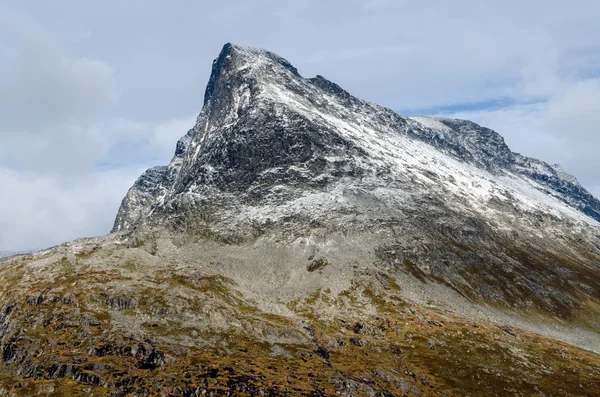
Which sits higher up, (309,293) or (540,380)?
(309,293)

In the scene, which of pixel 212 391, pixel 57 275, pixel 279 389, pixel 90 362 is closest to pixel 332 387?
pixel 279 389

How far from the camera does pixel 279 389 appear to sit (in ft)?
409

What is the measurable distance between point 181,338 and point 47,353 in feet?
130

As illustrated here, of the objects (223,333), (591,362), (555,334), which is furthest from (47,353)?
(555,334)

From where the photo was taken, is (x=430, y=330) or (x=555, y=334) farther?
(x=555, y=334)

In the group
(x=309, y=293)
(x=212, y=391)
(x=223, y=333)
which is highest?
(x=309, y=293)

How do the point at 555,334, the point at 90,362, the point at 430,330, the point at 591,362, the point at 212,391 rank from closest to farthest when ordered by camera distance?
the point at 212,391, the point at 90,362, the point at 591,362, the point at 430,330, the point at 555,334

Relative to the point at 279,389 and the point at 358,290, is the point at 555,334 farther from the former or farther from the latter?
the point at 279,389

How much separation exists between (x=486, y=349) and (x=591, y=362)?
34.4 m

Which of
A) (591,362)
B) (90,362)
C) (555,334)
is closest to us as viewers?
(90,362)

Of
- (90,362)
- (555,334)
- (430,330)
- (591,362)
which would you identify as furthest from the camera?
(555,334)

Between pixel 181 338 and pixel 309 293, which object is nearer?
pixel 181 338

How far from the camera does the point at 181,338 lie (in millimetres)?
153750

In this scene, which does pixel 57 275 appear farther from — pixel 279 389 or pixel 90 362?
pixel 279 389
